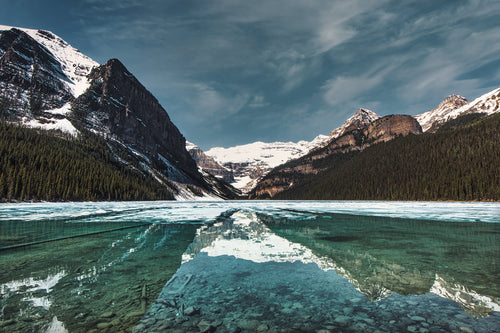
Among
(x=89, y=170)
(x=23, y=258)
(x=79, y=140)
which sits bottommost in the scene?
(x=23, y=258)

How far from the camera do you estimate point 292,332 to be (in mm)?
4355

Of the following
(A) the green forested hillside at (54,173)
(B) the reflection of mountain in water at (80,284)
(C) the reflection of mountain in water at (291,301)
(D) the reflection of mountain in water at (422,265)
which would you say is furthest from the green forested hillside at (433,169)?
(A) the green forested hillside at (54,173)

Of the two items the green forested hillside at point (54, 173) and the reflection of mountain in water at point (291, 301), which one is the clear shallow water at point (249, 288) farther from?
the green forested hillside at point (54, 173)

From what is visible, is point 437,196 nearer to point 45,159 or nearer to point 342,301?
point 342,301

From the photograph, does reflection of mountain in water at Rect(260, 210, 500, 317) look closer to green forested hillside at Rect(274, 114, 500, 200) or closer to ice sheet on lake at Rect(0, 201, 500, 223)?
ice sheet on lake at Rect(0, 201, 500, 223)

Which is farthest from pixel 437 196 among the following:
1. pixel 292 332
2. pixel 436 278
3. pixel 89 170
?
pixel 89 170

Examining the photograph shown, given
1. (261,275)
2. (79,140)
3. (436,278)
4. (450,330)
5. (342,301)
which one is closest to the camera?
(450,330)

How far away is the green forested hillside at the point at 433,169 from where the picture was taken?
3410 inches

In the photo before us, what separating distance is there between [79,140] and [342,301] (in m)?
191

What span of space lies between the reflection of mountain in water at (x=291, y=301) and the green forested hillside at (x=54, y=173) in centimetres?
9737

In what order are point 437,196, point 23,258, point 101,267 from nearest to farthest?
1. point 101,267
2. point 23,258
3. point 437,196

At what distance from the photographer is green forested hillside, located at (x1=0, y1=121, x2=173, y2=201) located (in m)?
80.1

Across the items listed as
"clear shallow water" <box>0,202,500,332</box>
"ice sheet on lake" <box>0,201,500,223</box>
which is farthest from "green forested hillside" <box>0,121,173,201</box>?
"clear shallow water" <box>0,202,500,332</box>

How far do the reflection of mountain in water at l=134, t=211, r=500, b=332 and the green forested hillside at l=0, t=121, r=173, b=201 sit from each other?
319 ft
